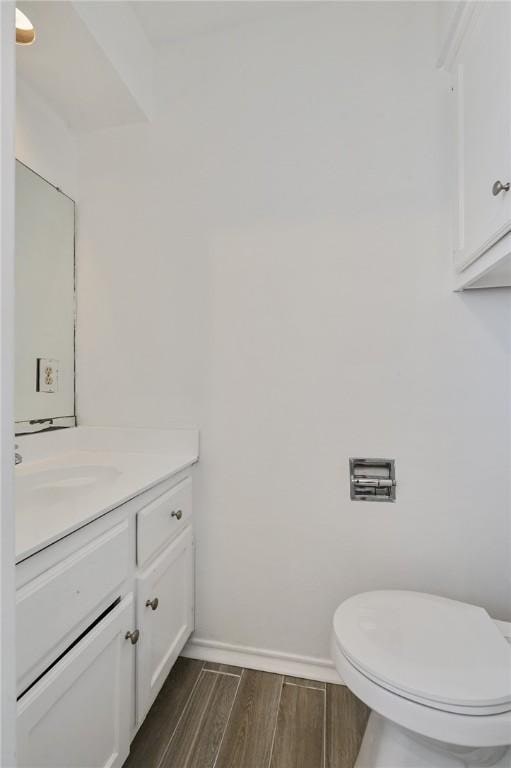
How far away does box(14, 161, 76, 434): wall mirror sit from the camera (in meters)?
1.35

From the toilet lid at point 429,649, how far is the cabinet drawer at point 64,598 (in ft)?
2.04

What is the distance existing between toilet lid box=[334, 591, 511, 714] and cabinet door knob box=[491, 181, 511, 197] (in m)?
1.12

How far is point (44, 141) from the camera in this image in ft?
4.79

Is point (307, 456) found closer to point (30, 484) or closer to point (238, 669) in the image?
point (238, 669)

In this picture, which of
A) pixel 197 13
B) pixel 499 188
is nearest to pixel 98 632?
pixel 499 188

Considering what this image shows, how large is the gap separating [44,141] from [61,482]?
1303 millimetres

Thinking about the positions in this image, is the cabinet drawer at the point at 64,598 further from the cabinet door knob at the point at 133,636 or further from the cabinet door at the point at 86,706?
the cabinet door knob at the point at 133,636

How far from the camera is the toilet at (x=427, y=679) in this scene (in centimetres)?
81

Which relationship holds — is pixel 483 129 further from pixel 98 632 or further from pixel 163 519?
pixel 98 632

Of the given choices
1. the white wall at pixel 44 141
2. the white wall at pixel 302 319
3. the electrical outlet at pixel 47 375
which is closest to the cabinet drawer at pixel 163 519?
the white wall at pixel 302 319

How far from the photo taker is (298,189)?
4.71 feet

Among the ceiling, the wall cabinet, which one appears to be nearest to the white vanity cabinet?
the wall cabinet

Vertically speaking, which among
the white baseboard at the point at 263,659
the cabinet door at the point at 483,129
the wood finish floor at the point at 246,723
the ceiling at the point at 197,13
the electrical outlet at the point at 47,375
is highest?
the ceiling at the point at 197,13

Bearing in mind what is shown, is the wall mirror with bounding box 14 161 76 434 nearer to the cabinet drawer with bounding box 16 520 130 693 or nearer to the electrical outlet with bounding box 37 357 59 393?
the electrical outlet with bounding box 37 357 59 393
